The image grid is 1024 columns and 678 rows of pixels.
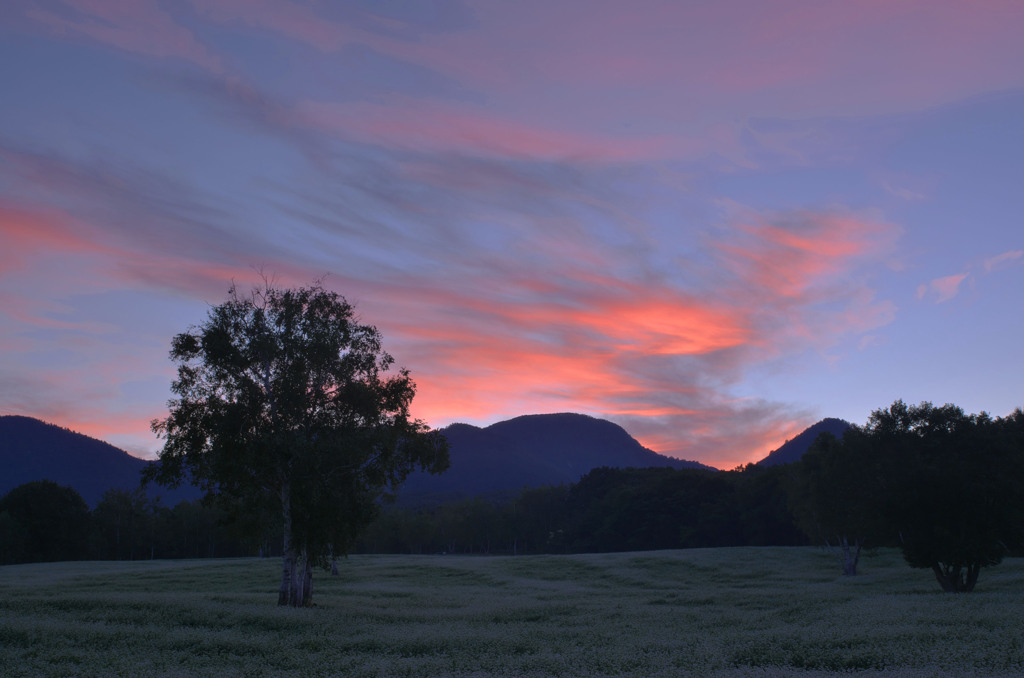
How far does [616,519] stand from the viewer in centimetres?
15250

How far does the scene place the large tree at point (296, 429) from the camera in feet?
123

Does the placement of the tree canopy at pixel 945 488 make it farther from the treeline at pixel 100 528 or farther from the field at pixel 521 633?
the treeline at pixel 100 528

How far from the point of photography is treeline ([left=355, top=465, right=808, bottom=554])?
135000 mm

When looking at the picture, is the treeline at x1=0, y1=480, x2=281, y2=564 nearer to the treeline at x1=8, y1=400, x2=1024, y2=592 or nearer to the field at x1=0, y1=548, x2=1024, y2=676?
the treeline at x1=8, y1=400, x2=1024, y2=592

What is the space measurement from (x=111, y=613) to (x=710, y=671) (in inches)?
999

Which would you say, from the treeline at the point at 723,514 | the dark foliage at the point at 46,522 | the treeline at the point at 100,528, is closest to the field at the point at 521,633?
the treeline at the point at 723,514

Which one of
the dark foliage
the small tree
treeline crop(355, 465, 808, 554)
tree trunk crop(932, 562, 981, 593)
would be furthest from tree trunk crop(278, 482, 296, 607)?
the dark foliage

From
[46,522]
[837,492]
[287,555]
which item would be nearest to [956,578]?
[837,492]

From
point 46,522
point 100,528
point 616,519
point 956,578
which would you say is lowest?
point 100,528

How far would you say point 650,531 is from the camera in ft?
482

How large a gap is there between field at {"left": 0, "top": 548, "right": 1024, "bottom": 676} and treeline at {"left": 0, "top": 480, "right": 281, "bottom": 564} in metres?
91.4

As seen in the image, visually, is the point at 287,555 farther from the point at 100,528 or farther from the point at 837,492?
the point at 100,528

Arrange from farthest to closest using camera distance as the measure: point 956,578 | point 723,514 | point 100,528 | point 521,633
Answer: point 723,514
point 100,528
point 956,578
point 521,633

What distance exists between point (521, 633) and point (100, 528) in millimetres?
135236
